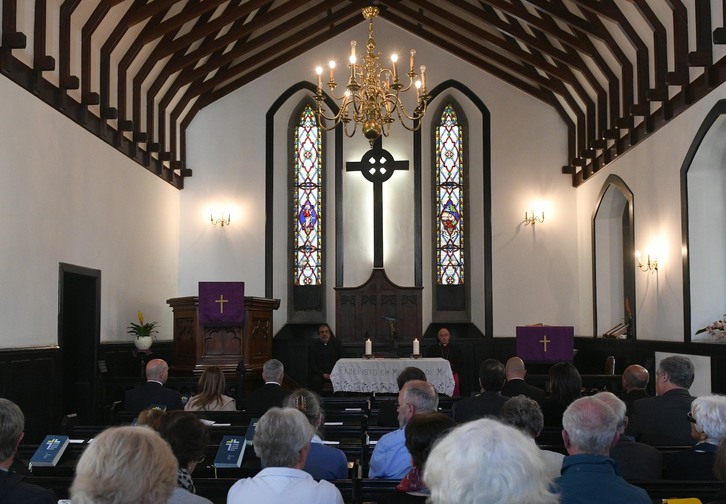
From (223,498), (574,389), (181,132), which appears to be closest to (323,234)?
(181,132)

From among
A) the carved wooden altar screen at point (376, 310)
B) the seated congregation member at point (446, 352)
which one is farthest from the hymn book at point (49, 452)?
the carved wooden altar screen at point (376, 310)

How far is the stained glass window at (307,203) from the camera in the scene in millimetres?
15141

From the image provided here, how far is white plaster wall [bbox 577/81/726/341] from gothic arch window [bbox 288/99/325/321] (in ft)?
16.8

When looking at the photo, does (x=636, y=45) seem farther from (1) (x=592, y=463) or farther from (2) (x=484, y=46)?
(1) (x=592, y=463)

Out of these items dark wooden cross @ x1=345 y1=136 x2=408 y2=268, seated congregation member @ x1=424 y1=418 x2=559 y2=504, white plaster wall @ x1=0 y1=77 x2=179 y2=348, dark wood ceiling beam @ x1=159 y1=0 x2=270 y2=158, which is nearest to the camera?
seated congregation member @ x1=424 y1=418 x2=559 y2=504

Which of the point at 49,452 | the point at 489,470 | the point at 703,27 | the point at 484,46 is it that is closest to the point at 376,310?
the point at 484,46

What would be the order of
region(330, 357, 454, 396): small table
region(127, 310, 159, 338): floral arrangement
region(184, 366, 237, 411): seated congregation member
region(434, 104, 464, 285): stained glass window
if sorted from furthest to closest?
1. region(434, 104, 464, 285): stained glass window
2. region(127, 310, 159, 338): floral arrangement
3. region(330, 357, 454, 396): small table
4. region(184, 366, 237, 411): seated congregation member

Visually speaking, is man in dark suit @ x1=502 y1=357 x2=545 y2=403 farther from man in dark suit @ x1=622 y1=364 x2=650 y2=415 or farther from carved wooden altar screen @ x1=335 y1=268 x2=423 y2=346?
carved wooden altar screen @ x1=335 y1=268 x2=423 y2=346

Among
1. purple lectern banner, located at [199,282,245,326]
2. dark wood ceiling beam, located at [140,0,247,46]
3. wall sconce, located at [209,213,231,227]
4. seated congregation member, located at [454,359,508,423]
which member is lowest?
seated congregation member, located at [454,359,508,423]

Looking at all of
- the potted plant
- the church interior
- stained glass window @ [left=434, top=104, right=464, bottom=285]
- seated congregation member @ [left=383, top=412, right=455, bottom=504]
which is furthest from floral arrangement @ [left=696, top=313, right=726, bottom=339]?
the potted plant

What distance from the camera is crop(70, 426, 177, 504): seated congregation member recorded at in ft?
6.95

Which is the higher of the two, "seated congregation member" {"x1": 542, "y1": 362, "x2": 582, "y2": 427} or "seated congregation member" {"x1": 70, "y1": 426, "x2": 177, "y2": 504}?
"seated congregation member" {"x1": 70, "y1": 426, "x2": 177, "y2": 504}

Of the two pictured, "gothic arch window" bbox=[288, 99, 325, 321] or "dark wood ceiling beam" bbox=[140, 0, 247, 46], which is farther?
"gothic arch window" bbox=[288, 99, 325, 321]

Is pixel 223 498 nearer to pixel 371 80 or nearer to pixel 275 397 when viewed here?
pixel 275 397
